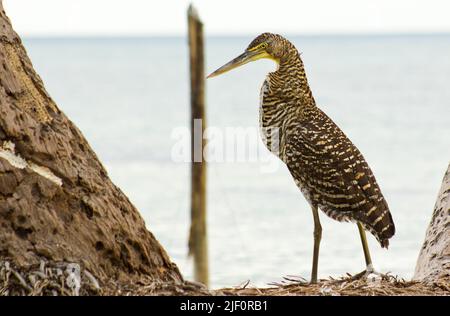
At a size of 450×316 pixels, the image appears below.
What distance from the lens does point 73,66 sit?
7212cm

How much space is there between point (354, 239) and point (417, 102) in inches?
1080

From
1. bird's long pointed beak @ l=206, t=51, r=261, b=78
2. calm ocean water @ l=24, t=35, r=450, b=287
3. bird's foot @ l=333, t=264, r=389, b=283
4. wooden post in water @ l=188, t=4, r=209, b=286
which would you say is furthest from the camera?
calm ocean water @ l=24, t=35, r=450, b=287

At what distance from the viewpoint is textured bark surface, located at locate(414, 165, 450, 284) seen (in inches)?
225

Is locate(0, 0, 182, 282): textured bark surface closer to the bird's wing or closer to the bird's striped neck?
the bird's wing

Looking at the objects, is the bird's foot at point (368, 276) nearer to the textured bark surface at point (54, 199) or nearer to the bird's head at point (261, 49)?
the textured bark surface at point (54, 199)

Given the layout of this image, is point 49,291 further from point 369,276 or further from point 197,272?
point 197,272

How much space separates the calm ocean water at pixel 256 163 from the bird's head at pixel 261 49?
319 inches

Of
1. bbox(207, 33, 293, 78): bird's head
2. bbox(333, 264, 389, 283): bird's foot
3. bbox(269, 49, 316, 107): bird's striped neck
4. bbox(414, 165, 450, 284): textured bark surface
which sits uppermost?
bbox(207, 33, 293, 78): bird's head

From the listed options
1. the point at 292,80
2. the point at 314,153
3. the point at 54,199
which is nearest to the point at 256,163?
the point at 292,80

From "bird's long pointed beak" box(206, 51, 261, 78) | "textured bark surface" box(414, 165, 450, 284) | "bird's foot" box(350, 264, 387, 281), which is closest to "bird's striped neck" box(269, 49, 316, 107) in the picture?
"bird's long pointed beak" box(206, 51, 261, 78)

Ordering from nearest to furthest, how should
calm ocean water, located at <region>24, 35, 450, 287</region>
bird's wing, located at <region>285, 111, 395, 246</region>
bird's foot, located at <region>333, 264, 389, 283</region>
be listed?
bird's foot, located at <region>333, 264, 389, 283</region> < bird's wing, located at <region>285, 111, 395, 246</region> < calm ocean water, located at <region>24, 35, 450, 287</region>

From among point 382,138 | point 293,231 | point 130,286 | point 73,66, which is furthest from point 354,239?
point 73,66

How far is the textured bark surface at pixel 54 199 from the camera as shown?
184 inches

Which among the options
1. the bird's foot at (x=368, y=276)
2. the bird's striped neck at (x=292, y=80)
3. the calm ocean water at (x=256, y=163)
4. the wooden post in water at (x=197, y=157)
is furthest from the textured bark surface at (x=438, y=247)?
the calm ocean water at (x=256, y=163)
